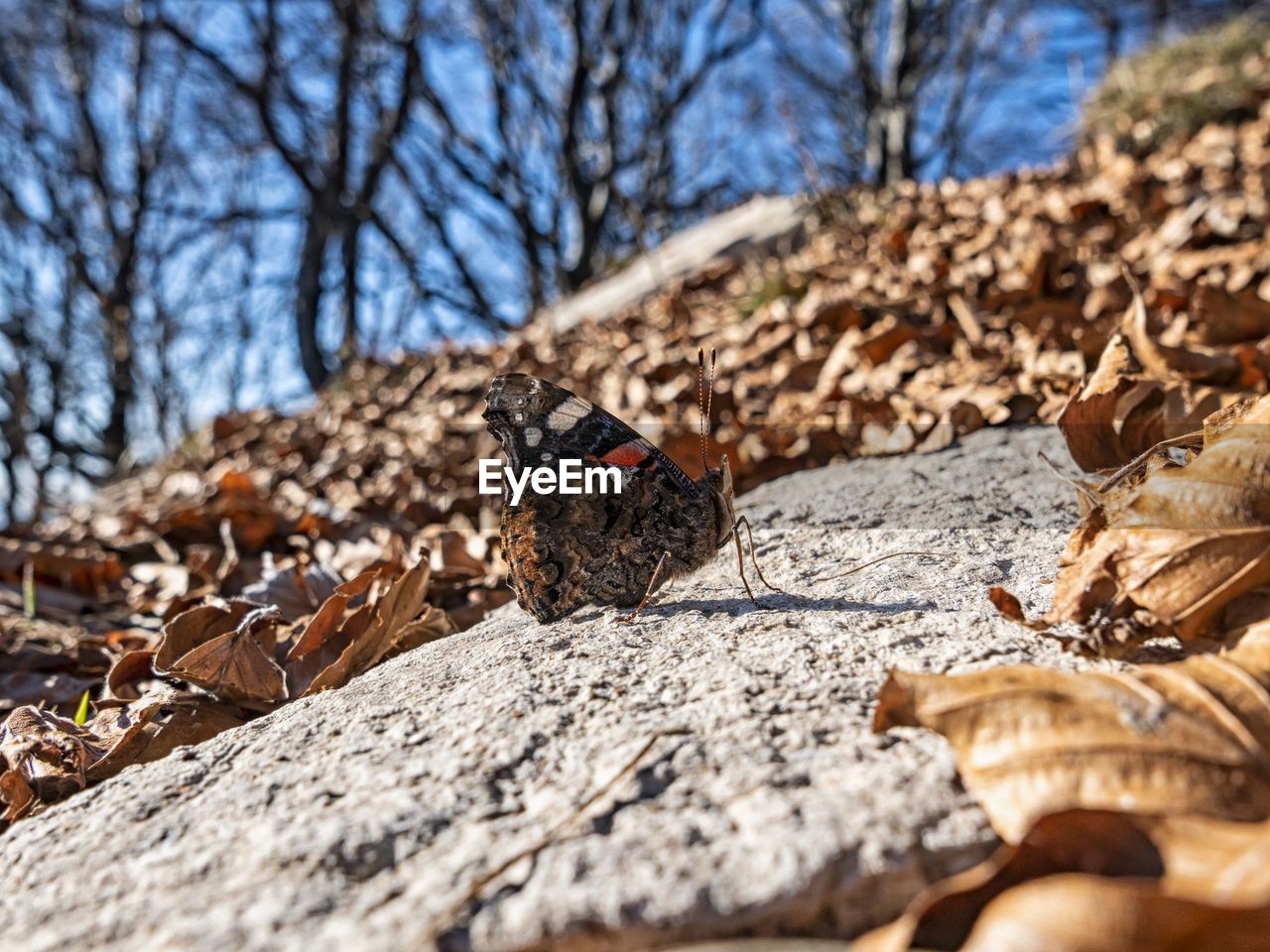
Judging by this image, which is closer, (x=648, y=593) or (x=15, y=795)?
(x=15, y=795)

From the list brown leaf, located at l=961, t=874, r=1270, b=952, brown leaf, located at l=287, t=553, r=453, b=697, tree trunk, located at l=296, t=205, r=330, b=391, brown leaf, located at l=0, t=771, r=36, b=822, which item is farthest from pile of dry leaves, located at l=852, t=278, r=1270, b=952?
tree trunk, located at l=296, t=205, r=330, b=391

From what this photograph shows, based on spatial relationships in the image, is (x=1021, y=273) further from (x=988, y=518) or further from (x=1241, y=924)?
(x=1241, y=924)

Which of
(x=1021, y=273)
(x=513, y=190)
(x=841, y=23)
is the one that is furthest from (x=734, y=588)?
(x=841, y=23)

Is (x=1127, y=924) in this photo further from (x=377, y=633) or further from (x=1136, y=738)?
(x=377, y=633)

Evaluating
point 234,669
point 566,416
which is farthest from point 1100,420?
point 234,669

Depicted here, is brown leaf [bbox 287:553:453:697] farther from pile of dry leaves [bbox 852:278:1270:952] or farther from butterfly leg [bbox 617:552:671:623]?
pile of dry leaves [bbox 852:278:1270:952]
